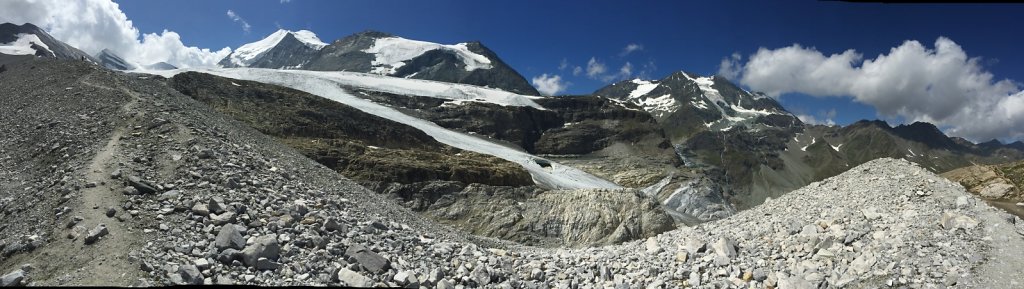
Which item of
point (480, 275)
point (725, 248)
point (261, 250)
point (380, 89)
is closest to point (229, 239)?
point (261, 250)

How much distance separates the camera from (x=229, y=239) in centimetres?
1161

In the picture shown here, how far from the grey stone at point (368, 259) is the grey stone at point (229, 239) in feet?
7.78

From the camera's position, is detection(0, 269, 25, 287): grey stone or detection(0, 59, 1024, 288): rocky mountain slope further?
detection(0, 59, 1024, 288): rocky mountain slope

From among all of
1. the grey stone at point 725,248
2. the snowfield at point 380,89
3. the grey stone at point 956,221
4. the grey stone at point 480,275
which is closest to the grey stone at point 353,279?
the grey stone at point 480,275

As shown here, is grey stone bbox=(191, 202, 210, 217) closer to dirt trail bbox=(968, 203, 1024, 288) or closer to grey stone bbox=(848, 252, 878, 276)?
grey stone bbox=(848, 252, 878, 276)

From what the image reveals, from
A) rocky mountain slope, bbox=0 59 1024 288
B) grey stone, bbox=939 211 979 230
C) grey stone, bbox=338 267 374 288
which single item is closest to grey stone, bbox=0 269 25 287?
rocky mountain slope, bbox=0 59 1024 288

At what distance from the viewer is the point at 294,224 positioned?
13.6 metres

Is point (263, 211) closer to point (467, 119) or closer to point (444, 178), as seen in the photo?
point (444, 178)

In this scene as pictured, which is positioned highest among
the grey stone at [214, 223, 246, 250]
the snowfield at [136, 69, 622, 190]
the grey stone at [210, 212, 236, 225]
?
the snowfield at [136, 69, 622, 190]

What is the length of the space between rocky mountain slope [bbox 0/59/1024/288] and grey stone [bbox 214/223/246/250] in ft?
0.16

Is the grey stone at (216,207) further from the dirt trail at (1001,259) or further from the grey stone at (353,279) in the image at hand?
the dirt trail at (1001,259)

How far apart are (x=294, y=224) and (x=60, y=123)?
1767cm

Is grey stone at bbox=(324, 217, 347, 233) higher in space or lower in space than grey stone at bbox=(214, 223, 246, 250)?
higher

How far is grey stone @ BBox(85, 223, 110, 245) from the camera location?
1105 cm
